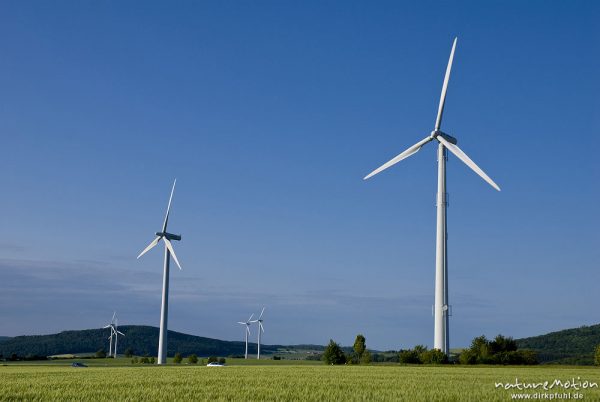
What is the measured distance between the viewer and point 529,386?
114 ft

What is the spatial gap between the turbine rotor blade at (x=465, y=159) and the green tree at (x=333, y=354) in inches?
1529

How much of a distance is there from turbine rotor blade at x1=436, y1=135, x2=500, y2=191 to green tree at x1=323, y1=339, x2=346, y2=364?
38846mm

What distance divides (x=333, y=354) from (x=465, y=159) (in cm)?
4077

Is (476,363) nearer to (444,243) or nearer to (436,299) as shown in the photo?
(436,299)

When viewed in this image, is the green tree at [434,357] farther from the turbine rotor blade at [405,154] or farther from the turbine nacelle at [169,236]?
the turbine nacelle at [169,236]

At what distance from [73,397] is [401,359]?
207ft

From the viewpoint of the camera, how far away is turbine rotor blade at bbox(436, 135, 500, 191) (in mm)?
77550

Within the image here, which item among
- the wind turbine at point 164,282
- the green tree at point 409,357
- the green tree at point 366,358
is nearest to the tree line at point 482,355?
the green tree at point 409,357

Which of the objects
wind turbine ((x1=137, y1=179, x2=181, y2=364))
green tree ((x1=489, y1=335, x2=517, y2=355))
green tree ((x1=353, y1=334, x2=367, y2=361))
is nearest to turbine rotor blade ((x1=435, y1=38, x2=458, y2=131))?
green tree ((x1=489, y1=335, x2=517, y2=355))

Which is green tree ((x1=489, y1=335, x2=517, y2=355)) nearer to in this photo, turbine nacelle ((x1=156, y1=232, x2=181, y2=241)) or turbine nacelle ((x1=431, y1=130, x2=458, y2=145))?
turbine nacelle ((x1=431, y1=130, x2=458, y2=145))

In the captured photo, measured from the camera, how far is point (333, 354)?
357 ft

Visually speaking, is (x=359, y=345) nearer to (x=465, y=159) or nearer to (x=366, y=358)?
(x=366, y=358)

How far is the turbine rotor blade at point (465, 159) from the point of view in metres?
77.6

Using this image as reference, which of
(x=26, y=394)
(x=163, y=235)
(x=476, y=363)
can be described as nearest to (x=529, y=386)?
(x=26, y=394)
